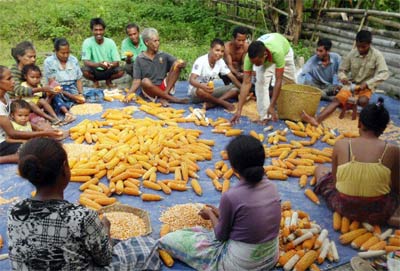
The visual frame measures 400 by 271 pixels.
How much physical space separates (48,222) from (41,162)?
32 centimetres

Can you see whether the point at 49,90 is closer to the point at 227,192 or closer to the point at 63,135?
the point at 63,135

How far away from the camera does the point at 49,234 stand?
219 centimetres

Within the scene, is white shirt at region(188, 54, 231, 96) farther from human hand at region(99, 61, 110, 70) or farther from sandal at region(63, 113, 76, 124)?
sandal at region(63, 113, 76, 124)

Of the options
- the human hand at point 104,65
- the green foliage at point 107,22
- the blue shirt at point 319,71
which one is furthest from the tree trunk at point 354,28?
the human hand at point 104,65

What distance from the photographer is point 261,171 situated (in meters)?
2.68

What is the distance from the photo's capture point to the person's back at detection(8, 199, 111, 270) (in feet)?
7.18

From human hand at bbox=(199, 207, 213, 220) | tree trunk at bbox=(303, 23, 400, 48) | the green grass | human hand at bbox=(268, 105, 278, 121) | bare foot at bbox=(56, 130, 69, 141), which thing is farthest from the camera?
the green grass

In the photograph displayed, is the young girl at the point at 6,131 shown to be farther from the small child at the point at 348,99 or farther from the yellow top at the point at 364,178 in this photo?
the small child at the point at 348,99

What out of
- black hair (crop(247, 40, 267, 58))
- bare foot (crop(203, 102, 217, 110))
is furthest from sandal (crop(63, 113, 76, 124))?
black hair (crop(247, 40, 267, 58))

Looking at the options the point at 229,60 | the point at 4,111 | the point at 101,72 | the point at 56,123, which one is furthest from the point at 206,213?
the point at 101,72

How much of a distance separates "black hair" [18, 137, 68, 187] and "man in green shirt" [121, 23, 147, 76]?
526cm

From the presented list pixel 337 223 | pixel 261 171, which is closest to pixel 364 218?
pixel 337 223

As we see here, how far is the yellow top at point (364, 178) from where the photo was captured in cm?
333

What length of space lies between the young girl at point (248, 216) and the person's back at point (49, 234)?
93cm
